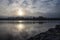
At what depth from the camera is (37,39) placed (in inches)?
546

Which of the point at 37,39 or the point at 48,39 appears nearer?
the point at 48,39

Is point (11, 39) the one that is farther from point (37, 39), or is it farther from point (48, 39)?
point (48, 39)

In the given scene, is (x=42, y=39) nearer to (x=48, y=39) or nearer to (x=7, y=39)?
(x=48, y=39)

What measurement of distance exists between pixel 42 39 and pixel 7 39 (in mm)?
8440

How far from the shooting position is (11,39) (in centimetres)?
2008

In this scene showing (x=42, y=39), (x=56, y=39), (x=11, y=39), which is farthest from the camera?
(x=11, y=39)

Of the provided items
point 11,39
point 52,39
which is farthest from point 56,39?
point 11,39

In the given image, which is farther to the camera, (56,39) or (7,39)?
(7,39)

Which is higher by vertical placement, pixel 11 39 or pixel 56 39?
pixel 56 39

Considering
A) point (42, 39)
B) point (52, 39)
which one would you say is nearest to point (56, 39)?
point (52, 39)

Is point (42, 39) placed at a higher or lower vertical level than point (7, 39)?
higher

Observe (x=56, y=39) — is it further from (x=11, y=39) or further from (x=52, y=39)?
(x=11, y=39)

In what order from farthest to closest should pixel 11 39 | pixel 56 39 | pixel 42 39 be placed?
pixel 11 39, pixel 42 39, pixel 56 39

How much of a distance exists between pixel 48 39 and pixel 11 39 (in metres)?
8.79
